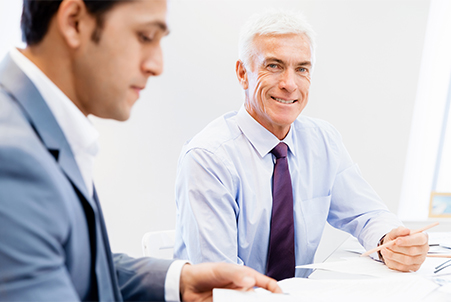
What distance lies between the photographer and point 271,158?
147cm

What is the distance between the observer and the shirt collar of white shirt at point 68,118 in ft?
2.08

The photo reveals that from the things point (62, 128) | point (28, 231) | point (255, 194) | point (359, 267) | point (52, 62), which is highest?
point (52, 62)

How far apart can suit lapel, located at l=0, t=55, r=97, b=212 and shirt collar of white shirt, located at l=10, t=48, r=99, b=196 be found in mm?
13

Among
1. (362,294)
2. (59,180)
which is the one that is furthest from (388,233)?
(59,180)

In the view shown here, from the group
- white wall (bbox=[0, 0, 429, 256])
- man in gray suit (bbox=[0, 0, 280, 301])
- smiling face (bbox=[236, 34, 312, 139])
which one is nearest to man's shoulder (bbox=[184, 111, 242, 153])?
smiling face (bbox=[236, 34, 312, 139])

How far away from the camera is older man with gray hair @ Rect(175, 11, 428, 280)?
1305 millimetres

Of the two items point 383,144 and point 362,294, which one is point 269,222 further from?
point 383,144

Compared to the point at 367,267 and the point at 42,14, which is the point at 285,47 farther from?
the point at 42,14

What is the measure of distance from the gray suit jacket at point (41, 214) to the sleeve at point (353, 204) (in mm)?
1029

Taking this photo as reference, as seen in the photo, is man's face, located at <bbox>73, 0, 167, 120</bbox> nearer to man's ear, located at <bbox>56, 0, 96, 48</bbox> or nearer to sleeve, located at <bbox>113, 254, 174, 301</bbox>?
man's ear, located at <bbox>56, 0, 96, 48</bbox>

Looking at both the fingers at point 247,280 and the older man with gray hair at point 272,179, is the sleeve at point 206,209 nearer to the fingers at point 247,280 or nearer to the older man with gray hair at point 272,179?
the older man with gray hair at point 272,179

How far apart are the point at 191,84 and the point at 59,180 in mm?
1879

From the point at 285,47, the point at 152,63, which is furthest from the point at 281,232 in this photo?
the point at 152,63

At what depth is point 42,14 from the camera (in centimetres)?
63
